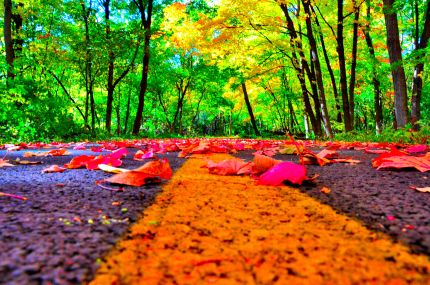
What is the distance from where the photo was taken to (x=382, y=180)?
1788mm

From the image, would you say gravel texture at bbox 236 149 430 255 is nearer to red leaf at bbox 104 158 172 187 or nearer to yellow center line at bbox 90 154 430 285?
yellow center line at bbox 90 154 430 285

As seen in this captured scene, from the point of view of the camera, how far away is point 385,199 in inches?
50.9

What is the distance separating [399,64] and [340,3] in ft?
16.7

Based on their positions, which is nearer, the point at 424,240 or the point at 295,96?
the point at 424,240

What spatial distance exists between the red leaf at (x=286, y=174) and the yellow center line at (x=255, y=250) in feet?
1.44

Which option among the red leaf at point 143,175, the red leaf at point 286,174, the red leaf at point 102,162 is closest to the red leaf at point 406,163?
the red leaf at point 286,174

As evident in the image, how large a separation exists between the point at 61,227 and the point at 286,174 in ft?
3.59

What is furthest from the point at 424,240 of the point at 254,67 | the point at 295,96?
the point at 295,96

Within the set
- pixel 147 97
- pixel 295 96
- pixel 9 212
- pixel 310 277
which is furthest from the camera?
pixel 147 97

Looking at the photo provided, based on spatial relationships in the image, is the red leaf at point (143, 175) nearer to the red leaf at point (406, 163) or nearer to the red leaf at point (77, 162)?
the red leaf at point (77, 162)

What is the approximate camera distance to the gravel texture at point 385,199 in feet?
2.91

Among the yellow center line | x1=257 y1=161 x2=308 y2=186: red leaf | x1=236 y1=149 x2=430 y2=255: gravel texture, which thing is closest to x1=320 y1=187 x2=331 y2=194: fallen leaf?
x1=236 y1=149 x2=430 y2=255: gravel texture

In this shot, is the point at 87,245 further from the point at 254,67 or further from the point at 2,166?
the point at 254,67

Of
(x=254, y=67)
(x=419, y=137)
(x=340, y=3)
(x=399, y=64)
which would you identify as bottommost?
(x=419, y=137)
